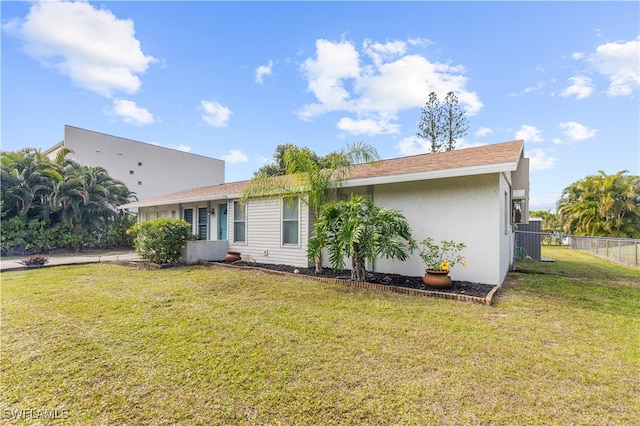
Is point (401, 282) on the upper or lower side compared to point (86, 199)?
lower

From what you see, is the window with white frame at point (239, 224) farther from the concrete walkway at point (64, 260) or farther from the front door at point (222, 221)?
the concrete walkway at point (64, 260)

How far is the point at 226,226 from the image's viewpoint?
35.4 feet

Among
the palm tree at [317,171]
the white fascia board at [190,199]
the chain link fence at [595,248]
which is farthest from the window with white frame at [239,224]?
the chain link fence at [595,248]

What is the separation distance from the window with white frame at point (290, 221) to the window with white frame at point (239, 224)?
5.84ft

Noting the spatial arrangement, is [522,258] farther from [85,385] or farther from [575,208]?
[85,385]

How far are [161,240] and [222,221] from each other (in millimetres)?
2407

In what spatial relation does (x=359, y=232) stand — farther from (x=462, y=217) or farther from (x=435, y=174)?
(x=462, y=217)

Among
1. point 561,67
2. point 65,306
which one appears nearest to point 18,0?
point 65,306

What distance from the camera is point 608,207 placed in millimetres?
16016

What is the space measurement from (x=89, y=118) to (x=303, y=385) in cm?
2229

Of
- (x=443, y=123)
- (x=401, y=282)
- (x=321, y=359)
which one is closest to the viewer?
(x=321, y=359)

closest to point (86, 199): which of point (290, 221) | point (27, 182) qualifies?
point (27, 182)

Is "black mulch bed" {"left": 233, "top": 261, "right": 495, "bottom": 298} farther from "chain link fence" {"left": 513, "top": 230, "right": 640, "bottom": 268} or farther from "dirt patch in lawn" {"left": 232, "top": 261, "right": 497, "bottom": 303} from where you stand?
"chain link fence" {"left": 513, "top": 230, "right": 640, "bottom": 268}

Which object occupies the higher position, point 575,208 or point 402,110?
point 402,110
